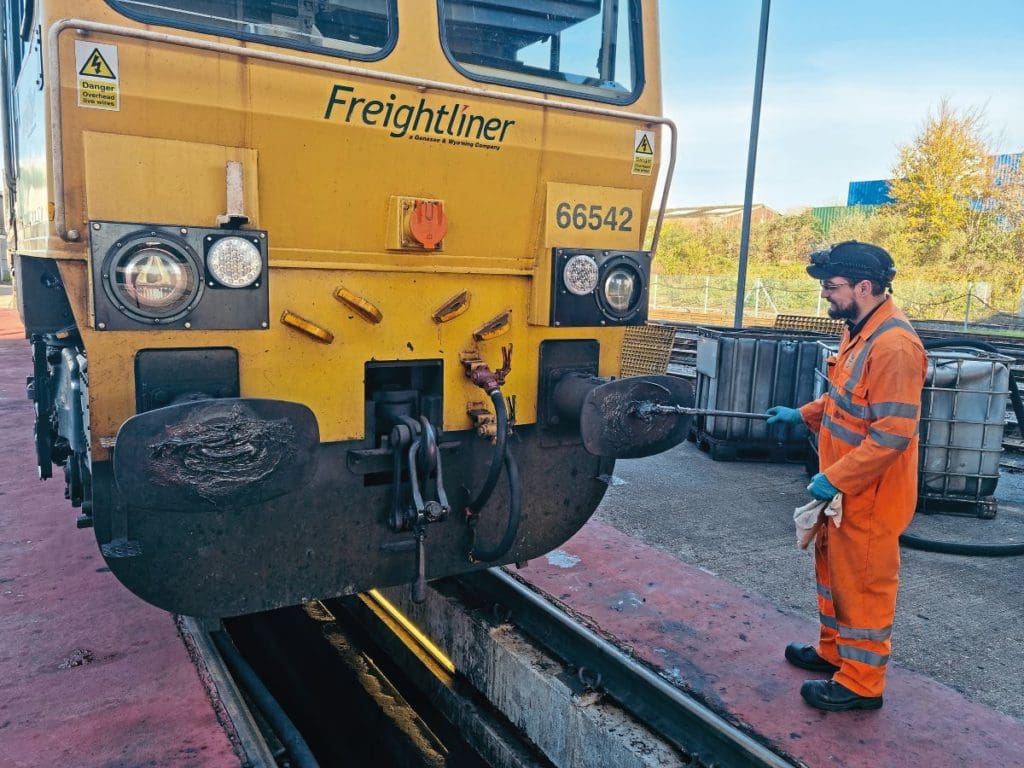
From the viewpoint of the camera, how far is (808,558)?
15.3 ft

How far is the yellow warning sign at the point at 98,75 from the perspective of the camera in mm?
2338

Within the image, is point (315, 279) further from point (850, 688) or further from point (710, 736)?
point (850, 688)

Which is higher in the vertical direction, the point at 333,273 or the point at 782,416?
the point at 333,273

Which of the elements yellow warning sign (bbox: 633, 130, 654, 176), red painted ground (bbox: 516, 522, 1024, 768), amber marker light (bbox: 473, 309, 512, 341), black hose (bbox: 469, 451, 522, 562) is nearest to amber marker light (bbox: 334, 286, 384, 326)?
amber marker light (bbox: 473, 309, 512, 341)

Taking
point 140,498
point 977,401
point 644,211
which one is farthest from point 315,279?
point 977,401

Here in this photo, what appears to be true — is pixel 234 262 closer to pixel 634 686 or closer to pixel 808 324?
pixel 634 686

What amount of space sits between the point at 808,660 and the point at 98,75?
3352 mm

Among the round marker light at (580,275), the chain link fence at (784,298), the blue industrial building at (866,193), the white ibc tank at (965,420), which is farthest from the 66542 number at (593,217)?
the blue industrial building at (866,193)

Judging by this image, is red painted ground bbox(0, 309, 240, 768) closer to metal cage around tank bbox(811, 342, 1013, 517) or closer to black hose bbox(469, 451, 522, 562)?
black hose bbox(469, 451, 522, 562)

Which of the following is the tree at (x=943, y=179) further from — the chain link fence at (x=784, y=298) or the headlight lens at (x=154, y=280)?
the headlight lens at (x=154, y=280)

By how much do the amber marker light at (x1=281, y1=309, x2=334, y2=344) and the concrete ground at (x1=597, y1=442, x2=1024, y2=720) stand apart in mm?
2339

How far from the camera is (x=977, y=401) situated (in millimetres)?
5535

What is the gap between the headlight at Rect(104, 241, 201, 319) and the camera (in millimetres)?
2441

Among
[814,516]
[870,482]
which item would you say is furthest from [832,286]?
[814,516]
